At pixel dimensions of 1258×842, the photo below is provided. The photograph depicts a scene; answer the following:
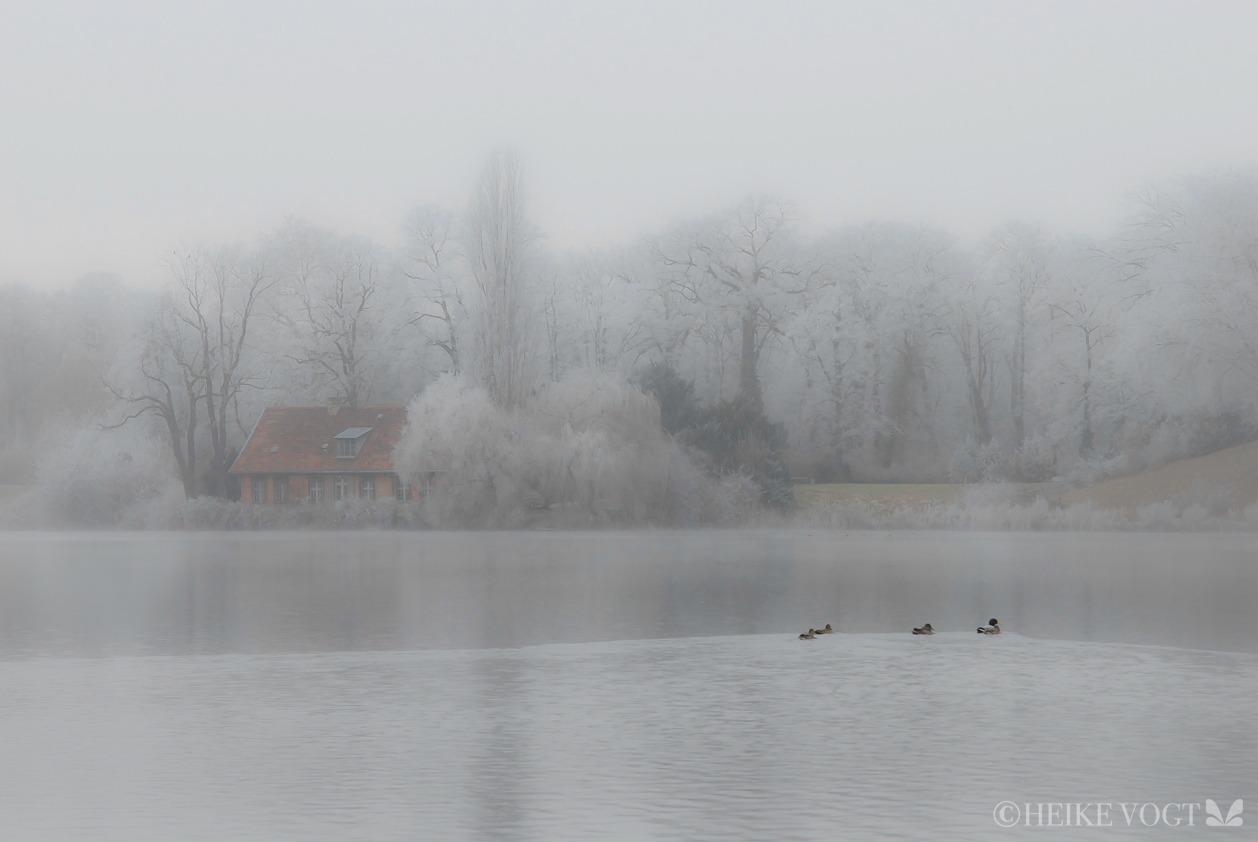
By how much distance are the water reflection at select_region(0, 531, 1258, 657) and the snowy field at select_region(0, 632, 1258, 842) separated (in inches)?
103

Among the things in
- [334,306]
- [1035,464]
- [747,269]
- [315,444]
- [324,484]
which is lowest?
[324,484]

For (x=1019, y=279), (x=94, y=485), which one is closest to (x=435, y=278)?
(x=94, y=485)

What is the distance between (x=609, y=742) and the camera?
1081cm

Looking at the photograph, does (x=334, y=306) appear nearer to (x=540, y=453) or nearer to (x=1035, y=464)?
(x=540, y=453)

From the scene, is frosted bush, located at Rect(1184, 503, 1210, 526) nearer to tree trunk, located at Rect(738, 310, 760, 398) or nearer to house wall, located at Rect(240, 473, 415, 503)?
tree trunk, located at Rect(738, 310, 760, 398)

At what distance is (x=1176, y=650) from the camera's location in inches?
657

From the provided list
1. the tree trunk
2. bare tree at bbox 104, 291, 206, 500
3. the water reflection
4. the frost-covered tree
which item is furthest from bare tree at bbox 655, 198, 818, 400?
the water reflection

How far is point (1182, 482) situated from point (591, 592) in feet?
119

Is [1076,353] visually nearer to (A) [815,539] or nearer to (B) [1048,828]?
(A) [815,539]

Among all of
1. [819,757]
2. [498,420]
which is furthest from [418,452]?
[819,757]

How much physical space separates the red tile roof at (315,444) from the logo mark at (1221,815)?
59.0 metres

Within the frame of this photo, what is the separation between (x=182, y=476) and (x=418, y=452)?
15818 mm

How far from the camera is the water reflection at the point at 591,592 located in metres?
19.0

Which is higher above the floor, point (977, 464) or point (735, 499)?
point (977, 464)
